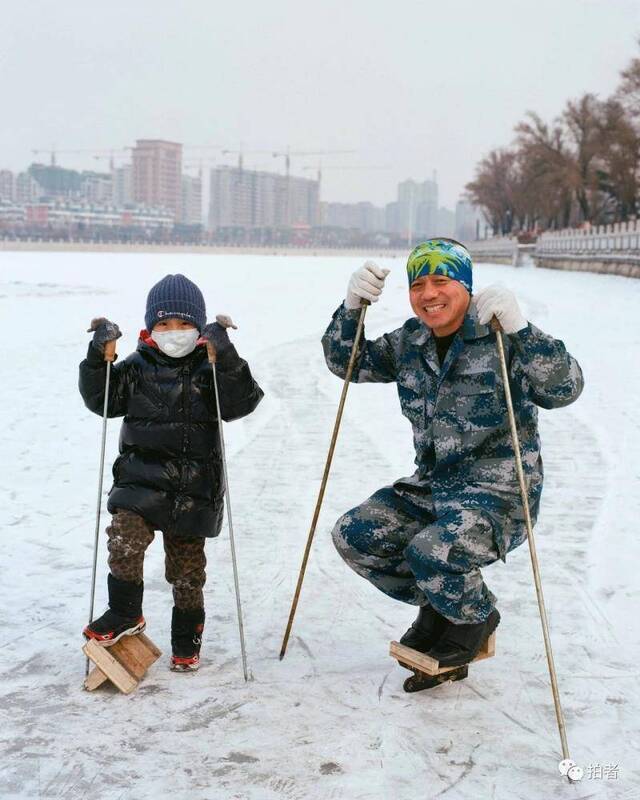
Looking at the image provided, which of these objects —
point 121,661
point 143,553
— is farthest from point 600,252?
point 121,661

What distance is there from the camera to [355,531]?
344 centimetres

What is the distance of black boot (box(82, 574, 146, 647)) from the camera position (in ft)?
11.0

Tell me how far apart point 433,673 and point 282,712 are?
484 mm

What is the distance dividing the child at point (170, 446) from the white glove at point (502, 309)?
2.75ft

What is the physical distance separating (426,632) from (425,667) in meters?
0.17

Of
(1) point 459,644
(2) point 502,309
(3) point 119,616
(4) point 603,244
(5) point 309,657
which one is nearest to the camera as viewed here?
(2) point 502,309

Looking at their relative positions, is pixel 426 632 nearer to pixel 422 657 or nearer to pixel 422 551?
pixel 422 657

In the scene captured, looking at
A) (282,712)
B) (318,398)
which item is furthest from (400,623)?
(318,398)

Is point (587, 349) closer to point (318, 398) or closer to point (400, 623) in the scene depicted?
point (318, 398)

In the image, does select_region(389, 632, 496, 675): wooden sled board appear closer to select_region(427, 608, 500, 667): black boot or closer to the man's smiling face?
select_region(427, 608, 500, 667): black boot

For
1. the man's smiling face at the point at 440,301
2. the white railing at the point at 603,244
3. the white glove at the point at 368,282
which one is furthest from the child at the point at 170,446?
the white railing at the point at 603,244

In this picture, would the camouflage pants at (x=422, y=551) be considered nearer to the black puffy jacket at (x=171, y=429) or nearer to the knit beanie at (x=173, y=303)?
the black puffy jacket at (x=171, y=429)

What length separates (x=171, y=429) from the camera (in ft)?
11.3

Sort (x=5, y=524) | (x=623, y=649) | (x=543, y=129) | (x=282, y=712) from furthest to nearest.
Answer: (x=543, y=129), (x=5, y=524), (x=623, y=649), (x=282, y=712)
